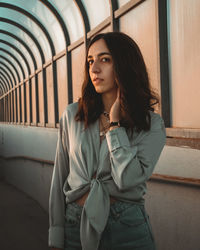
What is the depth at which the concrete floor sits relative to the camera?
21.8 feet

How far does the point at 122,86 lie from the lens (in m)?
1.96

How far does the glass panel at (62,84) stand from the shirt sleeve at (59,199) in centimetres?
639

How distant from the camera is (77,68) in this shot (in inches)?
301

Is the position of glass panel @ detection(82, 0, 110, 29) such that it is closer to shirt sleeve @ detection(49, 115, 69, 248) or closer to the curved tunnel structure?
the curved tunnel structure

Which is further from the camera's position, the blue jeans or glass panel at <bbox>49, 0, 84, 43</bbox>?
glass panel at <bbox>49, 0, 84, 43</bbox>

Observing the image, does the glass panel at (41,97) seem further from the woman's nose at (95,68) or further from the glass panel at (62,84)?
the woman's nose at (95,68)

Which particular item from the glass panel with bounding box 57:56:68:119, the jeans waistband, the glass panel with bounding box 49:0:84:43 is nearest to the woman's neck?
the jeans waistband

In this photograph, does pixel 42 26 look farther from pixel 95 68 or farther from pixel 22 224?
pixel 95 68

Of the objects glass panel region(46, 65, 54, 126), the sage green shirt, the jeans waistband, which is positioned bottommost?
the jeans waistband

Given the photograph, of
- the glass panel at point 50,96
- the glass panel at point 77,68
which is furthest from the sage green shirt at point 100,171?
the glass panel at point 50,96

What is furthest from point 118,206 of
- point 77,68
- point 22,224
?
point 22,224

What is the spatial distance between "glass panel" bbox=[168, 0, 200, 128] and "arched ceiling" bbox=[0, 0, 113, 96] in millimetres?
1728

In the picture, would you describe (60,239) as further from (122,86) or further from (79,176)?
(122,86)

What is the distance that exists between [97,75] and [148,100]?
367 millimetres
